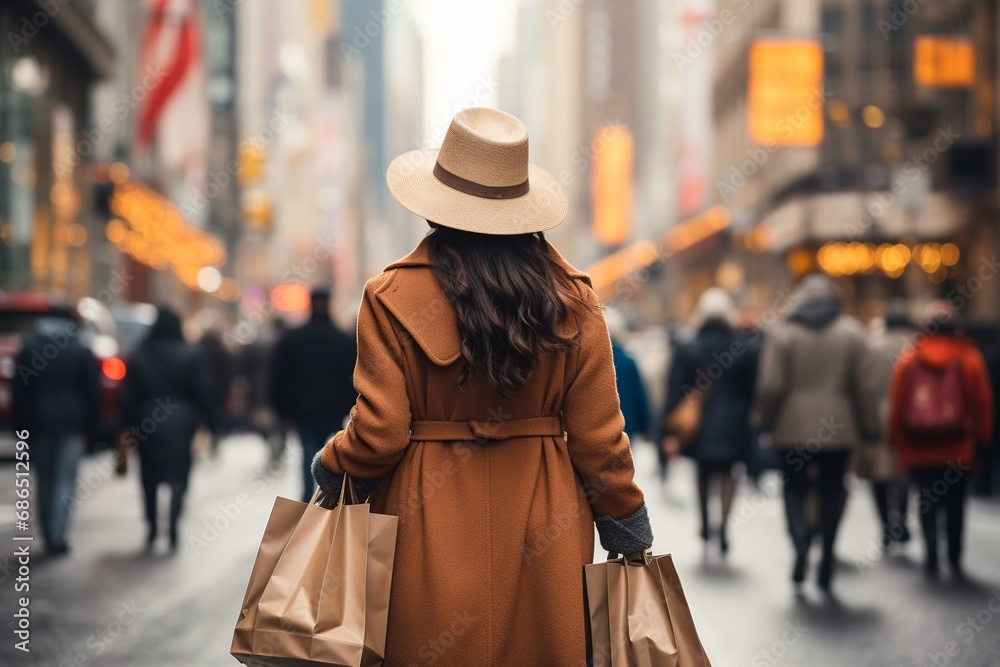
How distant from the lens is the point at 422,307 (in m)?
3.25

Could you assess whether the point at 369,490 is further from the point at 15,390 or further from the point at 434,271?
the point at 15,390

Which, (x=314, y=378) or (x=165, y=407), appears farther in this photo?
(x=314, y=378)

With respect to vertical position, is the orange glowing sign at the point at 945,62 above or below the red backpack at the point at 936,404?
above

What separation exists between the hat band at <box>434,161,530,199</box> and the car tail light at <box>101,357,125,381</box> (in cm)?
1381

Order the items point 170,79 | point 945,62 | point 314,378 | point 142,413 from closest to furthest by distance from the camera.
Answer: point 142,413 → point 314,378 → point 945,62 → point 170,79

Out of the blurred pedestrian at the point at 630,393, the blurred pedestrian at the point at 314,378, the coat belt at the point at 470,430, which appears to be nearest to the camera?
the coat belt at the point at 470,430

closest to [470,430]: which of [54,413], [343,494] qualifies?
[343,494]

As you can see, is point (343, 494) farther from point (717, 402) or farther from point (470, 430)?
point (717, 402)

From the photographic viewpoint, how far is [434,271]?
10.8ft

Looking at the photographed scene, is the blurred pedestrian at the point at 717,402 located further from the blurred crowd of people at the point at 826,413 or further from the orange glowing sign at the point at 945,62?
the orange glowing sign at the point at 945,62

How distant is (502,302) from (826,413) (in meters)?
5.24

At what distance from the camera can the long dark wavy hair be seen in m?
3.16

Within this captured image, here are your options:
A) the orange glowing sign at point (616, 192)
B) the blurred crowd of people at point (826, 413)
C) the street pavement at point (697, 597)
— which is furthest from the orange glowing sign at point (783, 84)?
the orange glowing sign at point (616, 192)

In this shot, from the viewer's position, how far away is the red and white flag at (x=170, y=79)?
27078 mm
